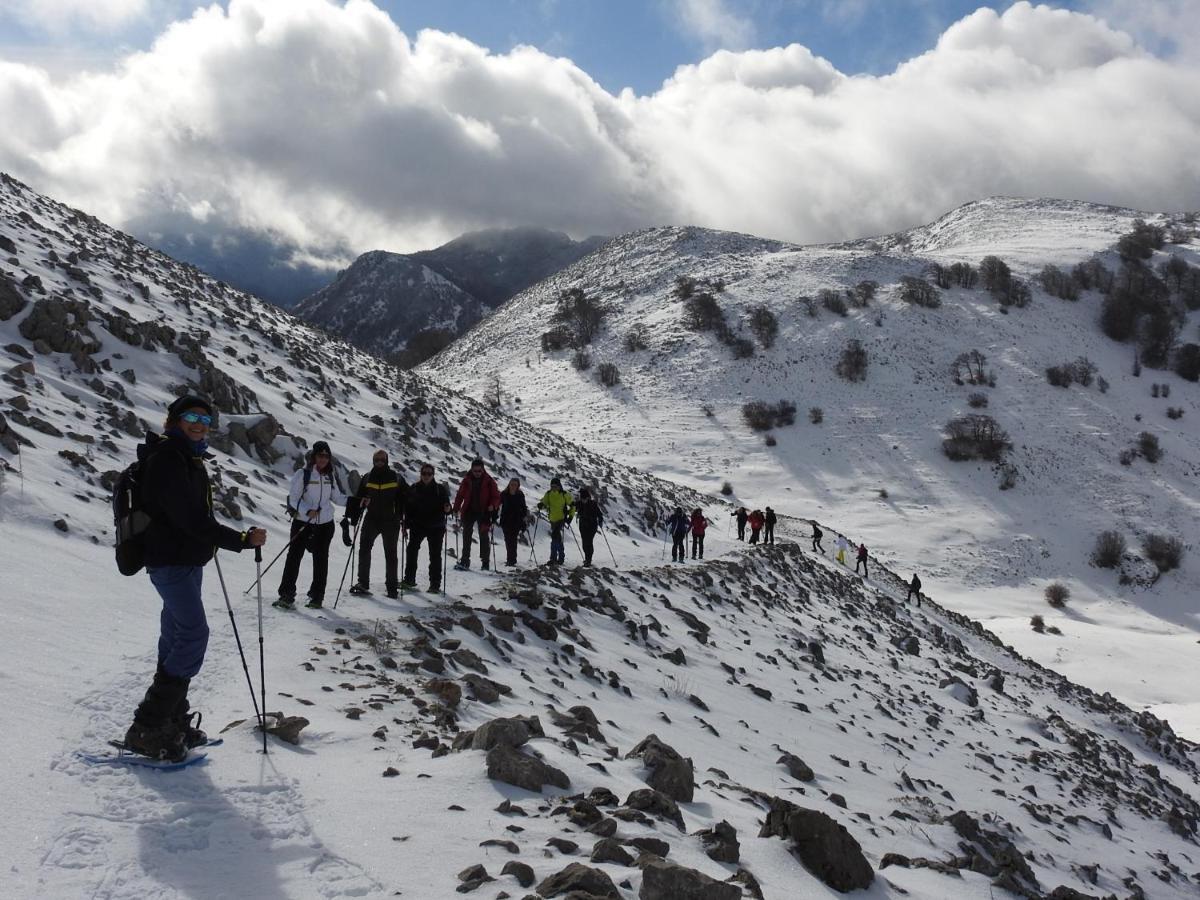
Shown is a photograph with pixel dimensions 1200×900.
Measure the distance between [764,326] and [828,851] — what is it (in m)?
84.0

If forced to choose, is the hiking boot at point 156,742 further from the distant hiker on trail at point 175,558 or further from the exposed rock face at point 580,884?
the exposed rock face at point 580,884

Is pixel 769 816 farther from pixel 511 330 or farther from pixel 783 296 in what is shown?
pixel 511 330

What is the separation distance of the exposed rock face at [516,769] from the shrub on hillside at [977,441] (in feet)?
228

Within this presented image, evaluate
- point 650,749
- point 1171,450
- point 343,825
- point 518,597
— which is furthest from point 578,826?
point 1171,450

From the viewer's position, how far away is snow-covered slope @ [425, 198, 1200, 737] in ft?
164

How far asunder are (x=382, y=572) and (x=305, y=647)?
19.4ft

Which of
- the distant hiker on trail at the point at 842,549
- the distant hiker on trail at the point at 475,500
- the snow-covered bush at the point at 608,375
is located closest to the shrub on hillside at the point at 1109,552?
the distant hiker on trail at the point at 842,549

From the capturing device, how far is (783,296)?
92562 millimetres

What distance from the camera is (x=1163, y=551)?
178 ft

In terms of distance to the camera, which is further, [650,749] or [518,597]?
[518,597]

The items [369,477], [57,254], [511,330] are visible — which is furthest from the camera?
[511,330]

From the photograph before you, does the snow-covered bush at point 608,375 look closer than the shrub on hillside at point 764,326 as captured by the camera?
Yes

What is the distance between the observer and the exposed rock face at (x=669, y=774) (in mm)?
6543

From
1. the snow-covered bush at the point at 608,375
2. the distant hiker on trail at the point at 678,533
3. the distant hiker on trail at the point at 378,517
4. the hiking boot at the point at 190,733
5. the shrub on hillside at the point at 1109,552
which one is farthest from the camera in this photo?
the snow-covered bush at the point at 608,375
